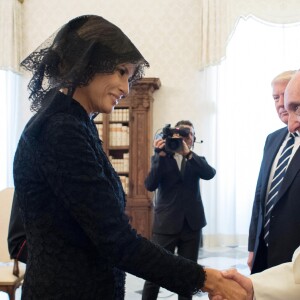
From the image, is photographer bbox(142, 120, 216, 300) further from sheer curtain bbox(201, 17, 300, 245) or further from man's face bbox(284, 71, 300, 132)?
sheer curtain bbox(201, 17, 300, 245)

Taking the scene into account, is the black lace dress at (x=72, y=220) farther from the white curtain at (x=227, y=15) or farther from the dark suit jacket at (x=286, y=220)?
the white curtain at (x=227, y=15)

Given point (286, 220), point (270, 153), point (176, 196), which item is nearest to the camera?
point (286, 220)

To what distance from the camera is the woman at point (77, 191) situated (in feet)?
3.81

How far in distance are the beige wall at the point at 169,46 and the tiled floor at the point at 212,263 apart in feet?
5.86

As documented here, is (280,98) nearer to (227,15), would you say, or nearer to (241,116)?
(241,116)

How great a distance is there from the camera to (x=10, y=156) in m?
7.23

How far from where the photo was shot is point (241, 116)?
657cm

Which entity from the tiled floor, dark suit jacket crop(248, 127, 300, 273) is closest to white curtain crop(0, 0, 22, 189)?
the tiled floor

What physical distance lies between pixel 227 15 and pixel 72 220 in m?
5.94

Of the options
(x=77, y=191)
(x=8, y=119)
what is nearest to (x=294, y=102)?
(x=77, y=191)

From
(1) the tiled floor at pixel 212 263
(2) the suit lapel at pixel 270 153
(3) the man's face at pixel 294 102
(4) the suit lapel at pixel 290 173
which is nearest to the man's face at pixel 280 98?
(2) the suit lapel at pixel 270 153

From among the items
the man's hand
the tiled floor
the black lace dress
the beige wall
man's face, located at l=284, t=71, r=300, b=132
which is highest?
the beige wall

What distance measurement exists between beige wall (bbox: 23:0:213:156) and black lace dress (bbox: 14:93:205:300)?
218 inches

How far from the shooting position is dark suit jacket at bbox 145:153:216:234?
3184 millimetres
